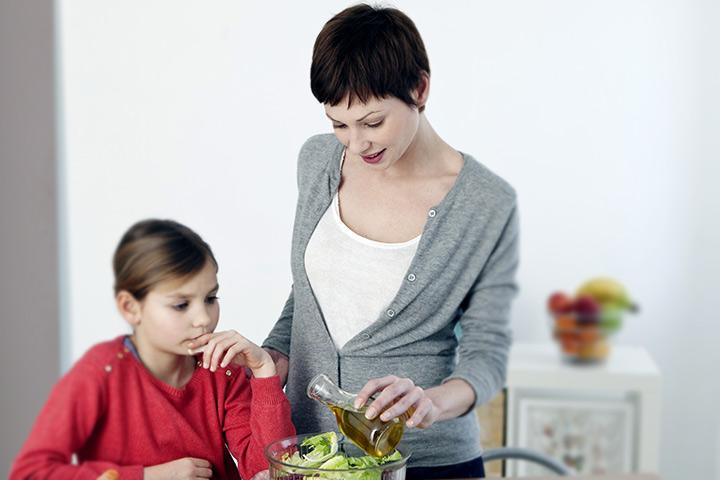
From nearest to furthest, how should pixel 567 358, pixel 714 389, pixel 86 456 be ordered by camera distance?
pixel 86 456
pixel 714 389
pixel 567 358

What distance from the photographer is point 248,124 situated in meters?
1.10

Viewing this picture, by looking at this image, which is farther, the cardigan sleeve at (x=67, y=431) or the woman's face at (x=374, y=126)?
the woman's face at (x=374, y=126)

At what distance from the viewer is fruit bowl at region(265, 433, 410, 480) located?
0.90m

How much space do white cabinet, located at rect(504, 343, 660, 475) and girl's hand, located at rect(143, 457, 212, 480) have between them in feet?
3.20

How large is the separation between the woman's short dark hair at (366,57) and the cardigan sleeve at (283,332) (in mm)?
223


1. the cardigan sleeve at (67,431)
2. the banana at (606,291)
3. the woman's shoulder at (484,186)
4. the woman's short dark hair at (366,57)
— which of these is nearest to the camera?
the cardigan sleeve at (67,431)

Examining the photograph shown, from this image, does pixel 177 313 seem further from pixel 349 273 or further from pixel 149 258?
pixel 349 273

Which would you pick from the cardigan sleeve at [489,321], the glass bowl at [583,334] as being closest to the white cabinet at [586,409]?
the glass bowl at [583,334]

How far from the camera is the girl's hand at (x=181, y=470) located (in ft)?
2.84

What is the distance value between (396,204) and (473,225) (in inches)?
3.3

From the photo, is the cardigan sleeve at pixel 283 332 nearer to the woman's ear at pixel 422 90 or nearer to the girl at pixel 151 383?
the girl at pixel 151 383

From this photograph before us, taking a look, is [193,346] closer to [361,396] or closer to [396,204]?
[361,396]

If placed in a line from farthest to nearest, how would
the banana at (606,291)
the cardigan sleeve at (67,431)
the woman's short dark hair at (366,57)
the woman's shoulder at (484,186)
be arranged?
the banana at (606,291)
the woman's shoulder at (484,186)
the woman's short dark hair at (366,57)
the cardigan sleeve at (67,431)

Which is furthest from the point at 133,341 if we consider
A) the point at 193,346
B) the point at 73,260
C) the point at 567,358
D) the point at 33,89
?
the point at 567,358
